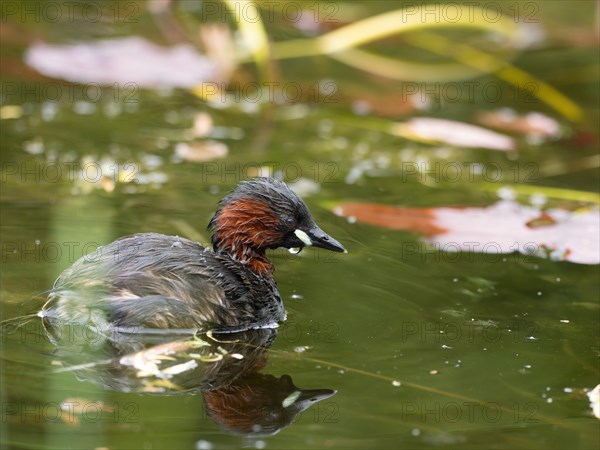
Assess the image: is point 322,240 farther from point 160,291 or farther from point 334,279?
point 160,291

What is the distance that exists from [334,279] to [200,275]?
1.02m

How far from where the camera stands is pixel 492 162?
30.5ft

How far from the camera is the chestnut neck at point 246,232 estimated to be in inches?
244

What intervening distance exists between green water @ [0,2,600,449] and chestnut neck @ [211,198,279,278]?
0.27 metres

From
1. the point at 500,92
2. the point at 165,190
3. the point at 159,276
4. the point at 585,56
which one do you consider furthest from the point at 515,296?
the point at 585,56

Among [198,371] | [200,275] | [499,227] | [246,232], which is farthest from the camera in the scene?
[499,227]

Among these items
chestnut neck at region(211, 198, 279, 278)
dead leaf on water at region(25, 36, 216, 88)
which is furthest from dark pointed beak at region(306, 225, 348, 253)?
dead leaf on water at region(25, 36, 216, 88)

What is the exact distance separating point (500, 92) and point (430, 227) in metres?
4.06

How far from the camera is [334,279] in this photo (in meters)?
6.48

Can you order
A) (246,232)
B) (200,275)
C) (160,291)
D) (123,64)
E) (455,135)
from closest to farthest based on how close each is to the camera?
(160,291) < (200,275) < (246,232) < (455,135) < (123,64)

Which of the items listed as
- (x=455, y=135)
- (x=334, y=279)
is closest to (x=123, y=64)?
(x=455, y=135)

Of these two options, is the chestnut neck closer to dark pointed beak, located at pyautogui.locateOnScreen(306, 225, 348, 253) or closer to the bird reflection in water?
dark pointed beak, located at pyautogui.locateOnScreen(306, 225, 348, 253)

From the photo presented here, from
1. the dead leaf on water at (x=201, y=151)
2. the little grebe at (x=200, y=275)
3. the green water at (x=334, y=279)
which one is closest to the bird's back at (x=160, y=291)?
→ the little grebe at (x=200, y=275)

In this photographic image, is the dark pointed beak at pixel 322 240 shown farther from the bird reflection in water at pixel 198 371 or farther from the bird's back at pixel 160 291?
the bird reflection in water at pixel 198 371
